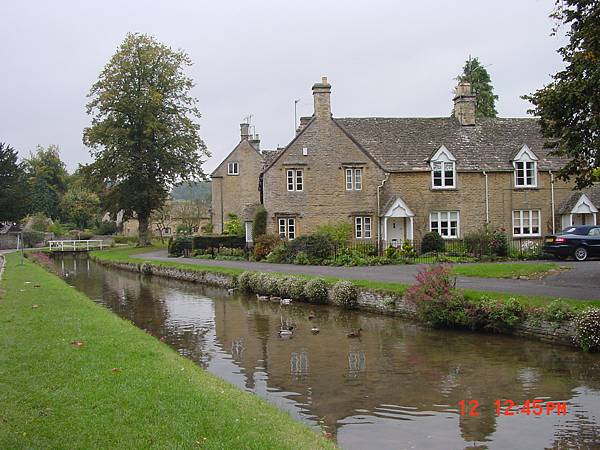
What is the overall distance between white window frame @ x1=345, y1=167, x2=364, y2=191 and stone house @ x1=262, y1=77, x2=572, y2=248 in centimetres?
6

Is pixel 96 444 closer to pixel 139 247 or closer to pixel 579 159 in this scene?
pixel 579 159

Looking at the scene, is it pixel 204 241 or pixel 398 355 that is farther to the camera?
pixel 204 241

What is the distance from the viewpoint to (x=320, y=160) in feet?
128

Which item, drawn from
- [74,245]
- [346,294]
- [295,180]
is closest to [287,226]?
[295,180]

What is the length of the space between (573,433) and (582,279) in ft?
43.7

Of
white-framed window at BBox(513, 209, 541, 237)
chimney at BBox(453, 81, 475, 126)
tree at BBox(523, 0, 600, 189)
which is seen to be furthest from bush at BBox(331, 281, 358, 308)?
chimney at BBox(453, 81, 475, 126)

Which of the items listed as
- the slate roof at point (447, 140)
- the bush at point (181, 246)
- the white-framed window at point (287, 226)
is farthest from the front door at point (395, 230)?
the bush at point (181, 246)

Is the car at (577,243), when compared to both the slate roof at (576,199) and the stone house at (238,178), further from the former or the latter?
the stone house at (238,178)

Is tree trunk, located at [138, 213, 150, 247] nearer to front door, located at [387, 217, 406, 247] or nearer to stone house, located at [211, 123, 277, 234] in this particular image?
stone house, located at [211, 123, 277, 234]

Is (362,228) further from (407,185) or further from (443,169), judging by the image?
(443,169)

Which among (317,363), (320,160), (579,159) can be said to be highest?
(320,160)

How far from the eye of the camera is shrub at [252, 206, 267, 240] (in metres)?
39.5

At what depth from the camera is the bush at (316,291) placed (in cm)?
2203

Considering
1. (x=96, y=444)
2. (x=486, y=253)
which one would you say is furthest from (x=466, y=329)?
(x=486, y=253)
